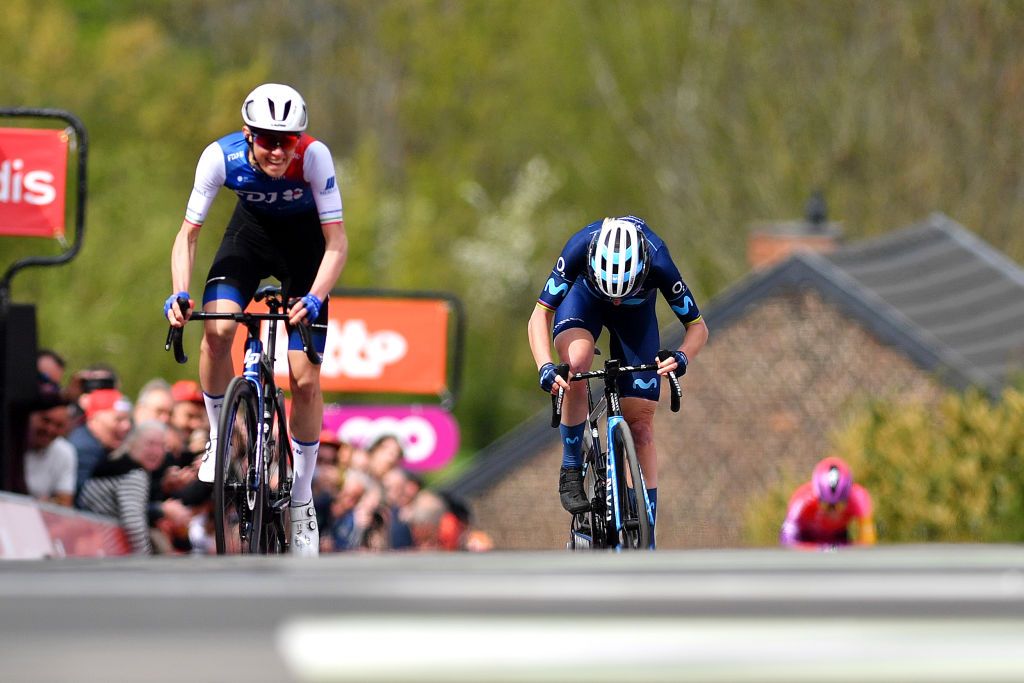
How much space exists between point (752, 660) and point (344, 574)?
66cm

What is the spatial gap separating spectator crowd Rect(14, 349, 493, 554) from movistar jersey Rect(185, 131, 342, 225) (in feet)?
7.63

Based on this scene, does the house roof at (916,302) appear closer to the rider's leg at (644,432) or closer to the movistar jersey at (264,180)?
the rider's leg at (644,432)

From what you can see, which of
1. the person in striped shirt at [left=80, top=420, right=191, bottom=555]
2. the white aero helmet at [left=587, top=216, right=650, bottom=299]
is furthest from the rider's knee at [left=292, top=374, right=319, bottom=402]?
the person in striped shirt at [left=80, top=420, right=191, bottom=555]

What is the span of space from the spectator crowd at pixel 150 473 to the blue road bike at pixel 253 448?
5.28 ft

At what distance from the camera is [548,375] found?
8.80 meters

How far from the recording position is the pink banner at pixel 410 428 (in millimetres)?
19156

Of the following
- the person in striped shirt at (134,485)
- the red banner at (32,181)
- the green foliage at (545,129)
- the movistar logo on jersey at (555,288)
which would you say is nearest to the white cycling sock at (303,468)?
the movistar logo on jersey at (555,288)

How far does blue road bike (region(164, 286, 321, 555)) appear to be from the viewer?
8.21m

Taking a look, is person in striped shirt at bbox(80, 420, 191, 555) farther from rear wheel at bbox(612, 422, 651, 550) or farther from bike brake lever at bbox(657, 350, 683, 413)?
bike brake lever at bbox(657, 350, 683, 413)

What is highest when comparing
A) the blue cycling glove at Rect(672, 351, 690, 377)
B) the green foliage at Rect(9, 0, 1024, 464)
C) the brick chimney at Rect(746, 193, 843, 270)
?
the green foliage at Rect(9, 0, 1024, 464)

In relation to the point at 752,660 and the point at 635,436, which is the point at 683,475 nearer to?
the point at 635,436

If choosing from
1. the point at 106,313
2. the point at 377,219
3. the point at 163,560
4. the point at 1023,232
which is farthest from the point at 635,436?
the point at 377,219

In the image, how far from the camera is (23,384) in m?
11.0

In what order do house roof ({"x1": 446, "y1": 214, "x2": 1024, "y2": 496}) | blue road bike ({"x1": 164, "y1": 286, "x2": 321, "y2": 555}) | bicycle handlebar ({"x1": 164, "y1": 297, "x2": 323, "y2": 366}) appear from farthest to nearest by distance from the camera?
1. house roof ({"x1": 446, "y1": 214, "x2": 1024, "y2": 496})
2. blue road bike ({"x1": 164, "y1": 286, "x2": 321, "y2": 555})
3. bicycle handlebar ({"x1": 164, "y1": 297, "x2": 323, "y2": 366})
